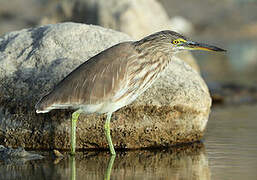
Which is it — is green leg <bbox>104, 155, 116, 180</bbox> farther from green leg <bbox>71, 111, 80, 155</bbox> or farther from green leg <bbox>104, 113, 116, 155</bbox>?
green leg <bbox>71, 111, 80, 155</bbox>

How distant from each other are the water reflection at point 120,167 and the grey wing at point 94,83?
2.46 feet

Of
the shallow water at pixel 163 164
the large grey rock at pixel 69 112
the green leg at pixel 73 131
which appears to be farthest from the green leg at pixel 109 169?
the large grey rock at pixel 69 112

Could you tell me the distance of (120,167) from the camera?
738 centimetres

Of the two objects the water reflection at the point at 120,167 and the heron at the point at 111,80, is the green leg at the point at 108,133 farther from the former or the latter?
the water reflection at the point at 120,167

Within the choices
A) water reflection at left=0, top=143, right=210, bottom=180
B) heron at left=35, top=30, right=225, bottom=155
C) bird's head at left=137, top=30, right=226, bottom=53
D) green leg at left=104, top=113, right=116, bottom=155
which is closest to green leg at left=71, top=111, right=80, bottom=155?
heron at left=35, top=30, right=225, bottom=155

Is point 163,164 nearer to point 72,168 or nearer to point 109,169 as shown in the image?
point 109,169

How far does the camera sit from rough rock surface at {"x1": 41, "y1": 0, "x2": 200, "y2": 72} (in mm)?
14578

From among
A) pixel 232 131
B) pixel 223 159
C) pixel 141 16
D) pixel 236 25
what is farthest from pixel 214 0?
pixel 223 159

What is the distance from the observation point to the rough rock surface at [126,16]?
14.6m

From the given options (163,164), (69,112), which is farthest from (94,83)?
(163,164)

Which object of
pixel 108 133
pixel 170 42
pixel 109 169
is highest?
pixel 170 42

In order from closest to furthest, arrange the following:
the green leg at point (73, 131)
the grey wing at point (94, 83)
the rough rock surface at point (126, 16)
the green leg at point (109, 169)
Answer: the green leg at point (109, 169), the grey wing at point (94, 83), the green leg at point (73, 131), the rough rock surface at point (126, 16)

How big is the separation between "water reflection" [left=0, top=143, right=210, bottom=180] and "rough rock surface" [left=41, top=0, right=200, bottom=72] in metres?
6.33

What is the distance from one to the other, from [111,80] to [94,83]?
231mm
